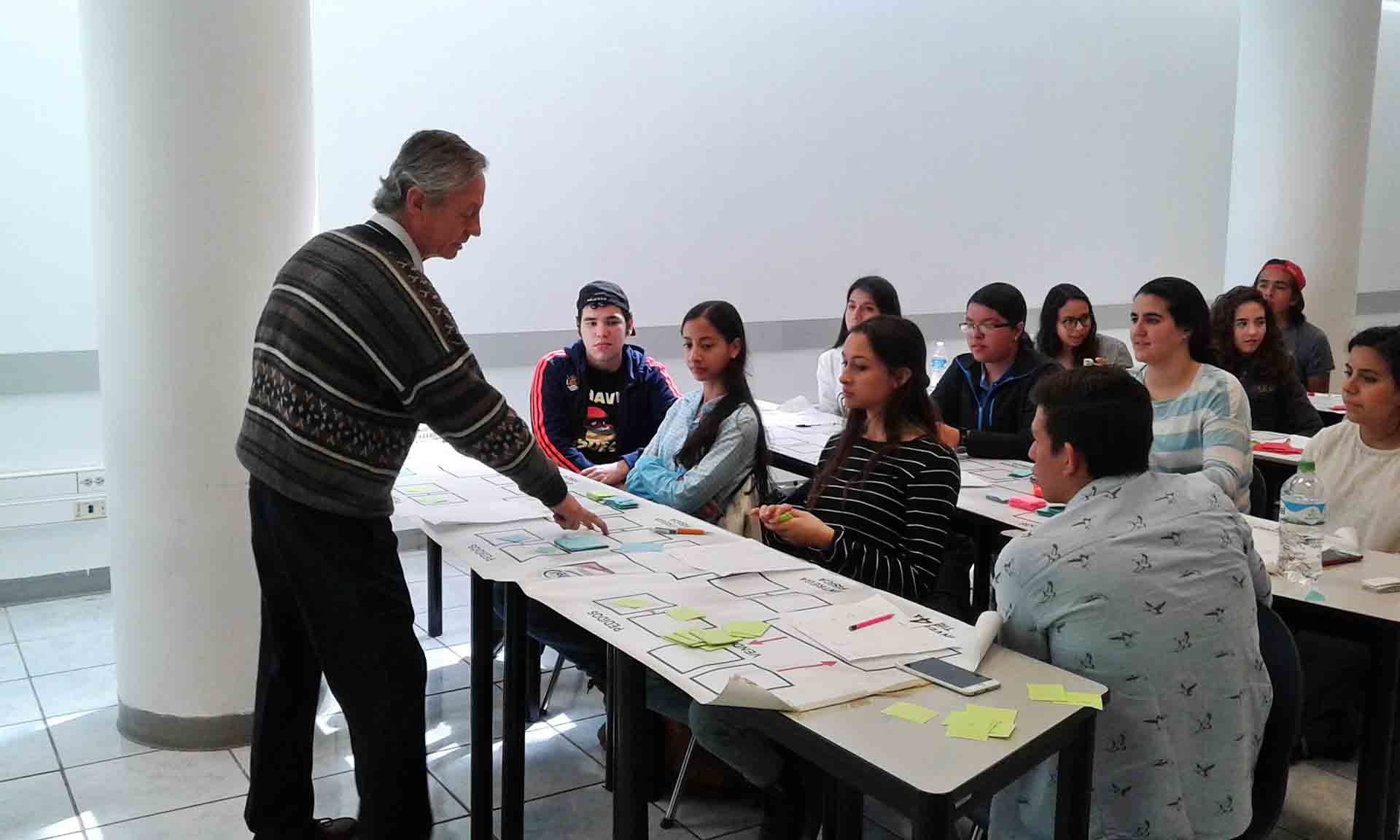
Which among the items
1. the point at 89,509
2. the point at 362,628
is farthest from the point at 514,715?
the point at 89,509

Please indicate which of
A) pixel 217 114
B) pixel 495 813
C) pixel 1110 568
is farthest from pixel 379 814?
pixel 217 114

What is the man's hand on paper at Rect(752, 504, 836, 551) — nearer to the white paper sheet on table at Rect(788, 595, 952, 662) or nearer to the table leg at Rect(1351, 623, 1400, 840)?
the white paper sheet on table at Rect(788, 595, 952, 662)

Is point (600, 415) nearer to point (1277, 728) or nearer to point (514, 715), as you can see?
point (514, 715)

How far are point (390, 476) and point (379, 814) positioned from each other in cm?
68

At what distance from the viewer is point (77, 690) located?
143 inches

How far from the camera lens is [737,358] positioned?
132 inches

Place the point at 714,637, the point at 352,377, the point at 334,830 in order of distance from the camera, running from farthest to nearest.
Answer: the point at 334,830 < the point at 352,377 < the point at 714,637

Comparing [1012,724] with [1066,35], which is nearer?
[1012,724]

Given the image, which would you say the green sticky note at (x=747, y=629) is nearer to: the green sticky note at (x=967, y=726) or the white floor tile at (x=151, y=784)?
the green sticky note at (x=967, y=726)

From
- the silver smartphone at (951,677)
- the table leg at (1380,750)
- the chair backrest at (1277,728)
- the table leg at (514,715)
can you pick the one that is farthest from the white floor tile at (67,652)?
the table leg at (1380,750)

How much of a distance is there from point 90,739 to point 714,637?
2.24 metres

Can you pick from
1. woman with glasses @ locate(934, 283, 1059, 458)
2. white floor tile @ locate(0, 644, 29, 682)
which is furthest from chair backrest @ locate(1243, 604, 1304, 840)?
white floor tile @ locate(0, 644, 29, 682)

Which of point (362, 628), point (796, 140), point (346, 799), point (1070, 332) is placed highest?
point (796, 140)

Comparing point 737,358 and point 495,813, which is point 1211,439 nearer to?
point 737,358
